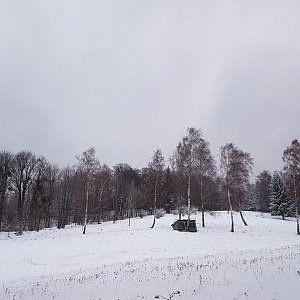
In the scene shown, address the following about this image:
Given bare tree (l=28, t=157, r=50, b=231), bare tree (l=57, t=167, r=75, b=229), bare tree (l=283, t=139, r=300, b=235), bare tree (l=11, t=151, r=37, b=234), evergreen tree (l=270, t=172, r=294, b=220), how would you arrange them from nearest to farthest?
bare tree (l=283, t=139, r=300, b=235) < bare tree (l=28, t=157, r=50, b=231) < bare tree (l=11, t=151, r=37, b=234) < bare tree (l=57, t=167, r=75, b=229) < evergreen tree (l=270, t=172, r=294, b=220)

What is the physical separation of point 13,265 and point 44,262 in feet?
6.24

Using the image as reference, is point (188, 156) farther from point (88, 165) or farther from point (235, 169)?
point (88, 165)

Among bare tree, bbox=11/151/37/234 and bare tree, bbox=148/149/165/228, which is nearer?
bare tree, bbox=148/149/165/228

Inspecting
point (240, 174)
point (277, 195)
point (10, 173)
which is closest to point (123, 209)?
point (10, 173)

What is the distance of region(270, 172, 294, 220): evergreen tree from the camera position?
75.6 meters

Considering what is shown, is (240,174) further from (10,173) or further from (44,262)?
(10,173)

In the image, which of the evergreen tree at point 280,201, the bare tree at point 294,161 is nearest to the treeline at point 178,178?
the bare tree at point 294,161

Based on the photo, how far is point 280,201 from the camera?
76188mm

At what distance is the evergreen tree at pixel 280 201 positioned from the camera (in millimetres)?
75562

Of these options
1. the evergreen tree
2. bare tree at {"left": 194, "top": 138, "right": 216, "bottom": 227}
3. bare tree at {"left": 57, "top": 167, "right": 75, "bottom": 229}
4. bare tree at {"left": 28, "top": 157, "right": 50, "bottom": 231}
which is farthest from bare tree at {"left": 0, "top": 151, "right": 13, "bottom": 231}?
the evergreen tree

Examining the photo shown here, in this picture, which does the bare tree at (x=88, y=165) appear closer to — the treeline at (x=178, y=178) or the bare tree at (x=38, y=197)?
the treeline at (x=178, y=178)

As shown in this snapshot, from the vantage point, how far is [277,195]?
253ft

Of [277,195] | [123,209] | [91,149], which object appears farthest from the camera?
[123,209]

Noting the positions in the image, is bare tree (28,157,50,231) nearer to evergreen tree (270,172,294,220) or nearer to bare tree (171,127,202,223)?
bare tree (171,127,202,223)
